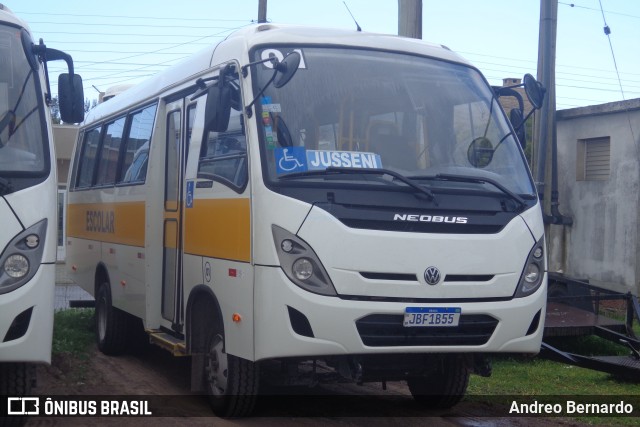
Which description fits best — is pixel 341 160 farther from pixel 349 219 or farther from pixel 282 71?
pixel 282 71

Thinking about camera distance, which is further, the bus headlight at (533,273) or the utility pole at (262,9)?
the utility pole at (262,9)

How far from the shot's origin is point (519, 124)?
8.52m

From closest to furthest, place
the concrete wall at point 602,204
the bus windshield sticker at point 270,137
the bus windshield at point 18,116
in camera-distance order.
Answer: the bus windshield at point 18,116
the bus windshield sticker at point 270,137
the concrete wall at point 602,204

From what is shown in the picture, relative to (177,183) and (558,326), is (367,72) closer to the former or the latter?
(177,183)

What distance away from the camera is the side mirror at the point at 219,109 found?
23.8 feet

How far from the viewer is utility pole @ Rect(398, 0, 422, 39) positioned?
13477 millimetres

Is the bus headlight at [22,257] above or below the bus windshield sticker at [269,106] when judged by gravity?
below

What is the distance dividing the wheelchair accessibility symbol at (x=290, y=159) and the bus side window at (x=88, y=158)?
605cm

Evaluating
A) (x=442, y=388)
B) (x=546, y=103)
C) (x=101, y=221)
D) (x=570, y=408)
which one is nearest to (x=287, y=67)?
(x=442, y=388)

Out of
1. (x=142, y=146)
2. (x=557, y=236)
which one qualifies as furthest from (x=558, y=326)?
(x=557, y=236)

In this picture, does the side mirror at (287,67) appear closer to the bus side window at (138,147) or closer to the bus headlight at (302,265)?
the bus headlight at (302,265)

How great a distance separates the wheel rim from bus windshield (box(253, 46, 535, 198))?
1640 millimetres

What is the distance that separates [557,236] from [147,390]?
1244 centimetres

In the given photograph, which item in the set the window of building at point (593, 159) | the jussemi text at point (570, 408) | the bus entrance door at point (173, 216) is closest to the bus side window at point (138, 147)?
the bus entrance door at point (173, 216)
